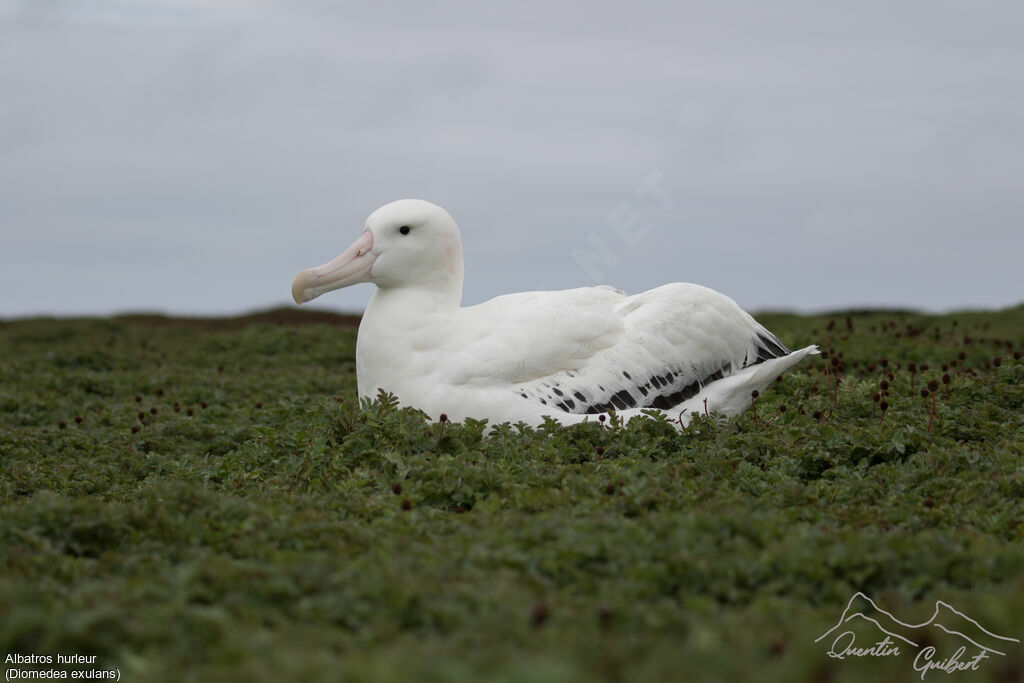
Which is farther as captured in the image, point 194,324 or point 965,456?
point 194,324

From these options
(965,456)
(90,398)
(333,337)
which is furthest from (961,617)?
(333,337)

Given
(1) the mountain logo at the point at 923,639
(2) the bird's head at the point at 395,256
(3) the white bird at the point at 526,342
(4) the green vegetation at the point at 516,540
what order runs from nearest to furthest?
(4) the green vegetation at the point at 516,540 < (1) the mountain logo at the point at 923,639 < (3) the white bird at the point at 526,342 < (2) the bird's head at the point at 395,256

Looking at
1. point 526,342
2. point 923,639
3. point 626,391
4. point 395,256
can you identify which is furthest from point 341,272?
point 923,639

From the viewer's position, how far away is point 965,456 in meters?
7.93

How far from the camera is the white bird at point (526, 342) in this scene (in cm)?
898

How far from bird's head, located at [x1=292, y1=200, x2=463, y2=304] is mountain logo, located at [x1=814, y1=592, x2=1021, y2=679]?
209 inches

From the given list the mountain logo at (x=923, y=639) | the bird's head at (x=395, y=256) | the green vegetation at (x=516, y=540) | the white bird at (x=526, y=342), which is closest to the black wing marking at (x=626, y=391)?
the white bird at (x=526, y=342)

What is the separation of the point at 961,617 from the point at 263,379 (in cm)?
1166

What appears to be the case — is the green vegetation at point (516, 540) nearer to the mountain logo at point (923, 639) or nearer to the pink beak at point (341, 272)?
the mountain logo at point (923, 639)

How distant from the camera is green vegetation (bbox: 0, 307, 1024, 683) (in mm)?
4371

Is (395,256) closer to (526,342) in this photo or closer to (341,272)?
(341,272)

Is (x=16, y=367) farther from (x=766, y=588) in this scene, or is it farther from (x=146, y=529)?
(x=766, y=588)

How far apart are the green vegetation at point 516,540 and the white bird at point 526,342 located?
15.6 inches

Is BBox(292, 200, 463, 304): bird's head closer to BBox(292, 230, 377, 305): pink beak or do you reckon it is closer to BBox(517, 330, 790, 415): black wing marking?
BBox(292, 230, 377, 305): pink beak
